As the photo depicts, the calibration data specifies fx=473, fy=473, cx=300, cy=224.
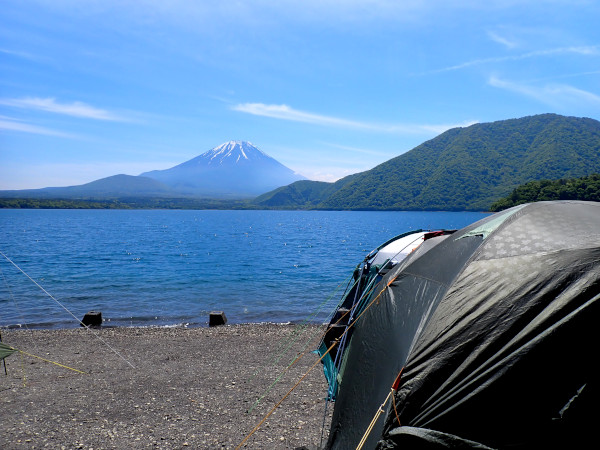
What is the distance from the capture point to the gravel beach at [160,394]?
688 centimetres

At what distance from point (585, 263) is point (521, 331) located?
827 millimetres

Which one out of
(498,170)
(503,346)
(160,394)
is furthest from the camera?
(498,170)

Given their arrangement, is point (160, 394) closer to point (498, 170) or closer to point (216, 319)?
point (216, 319)

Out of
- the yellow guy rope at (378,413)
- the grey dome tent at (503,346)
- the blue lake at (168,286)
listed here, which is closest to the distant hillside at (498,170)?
the blue lake at (168,286)

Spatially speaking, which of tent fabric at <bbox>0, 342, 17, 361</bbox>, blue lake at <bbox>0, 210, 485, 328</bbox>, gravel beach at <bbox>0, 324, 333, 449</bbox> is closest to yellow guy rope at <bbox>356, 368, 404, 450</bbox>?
gravel beach at <bbox>0, 324, 333, 449</bbox>

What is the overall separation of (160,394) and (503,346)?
6.53m

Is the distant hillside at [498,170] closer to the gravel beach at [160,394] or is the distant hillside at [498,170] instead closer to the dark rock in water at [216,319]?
the dark rock in water at [216,319]

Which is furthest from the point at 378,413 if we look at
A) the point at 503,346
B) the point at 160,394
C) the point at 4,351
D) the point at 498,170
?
the point at 498,170

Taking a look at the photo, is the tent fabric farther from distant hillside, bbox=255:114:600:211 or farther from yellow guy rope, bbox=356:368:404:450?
distant hillside, bbox=255:114:600:211

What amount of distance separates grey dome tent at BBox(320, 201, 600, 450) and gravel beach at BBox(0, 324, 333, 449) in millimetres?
2563

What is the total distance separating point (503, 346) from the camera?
4203 mm

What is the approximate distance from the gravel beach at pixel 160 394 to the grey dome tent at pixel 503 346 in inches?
101

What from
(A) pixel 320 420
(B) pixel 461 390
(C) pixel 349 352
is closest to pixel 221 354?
(A) pixel 320 420

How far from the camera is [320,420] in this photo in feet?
24.5
